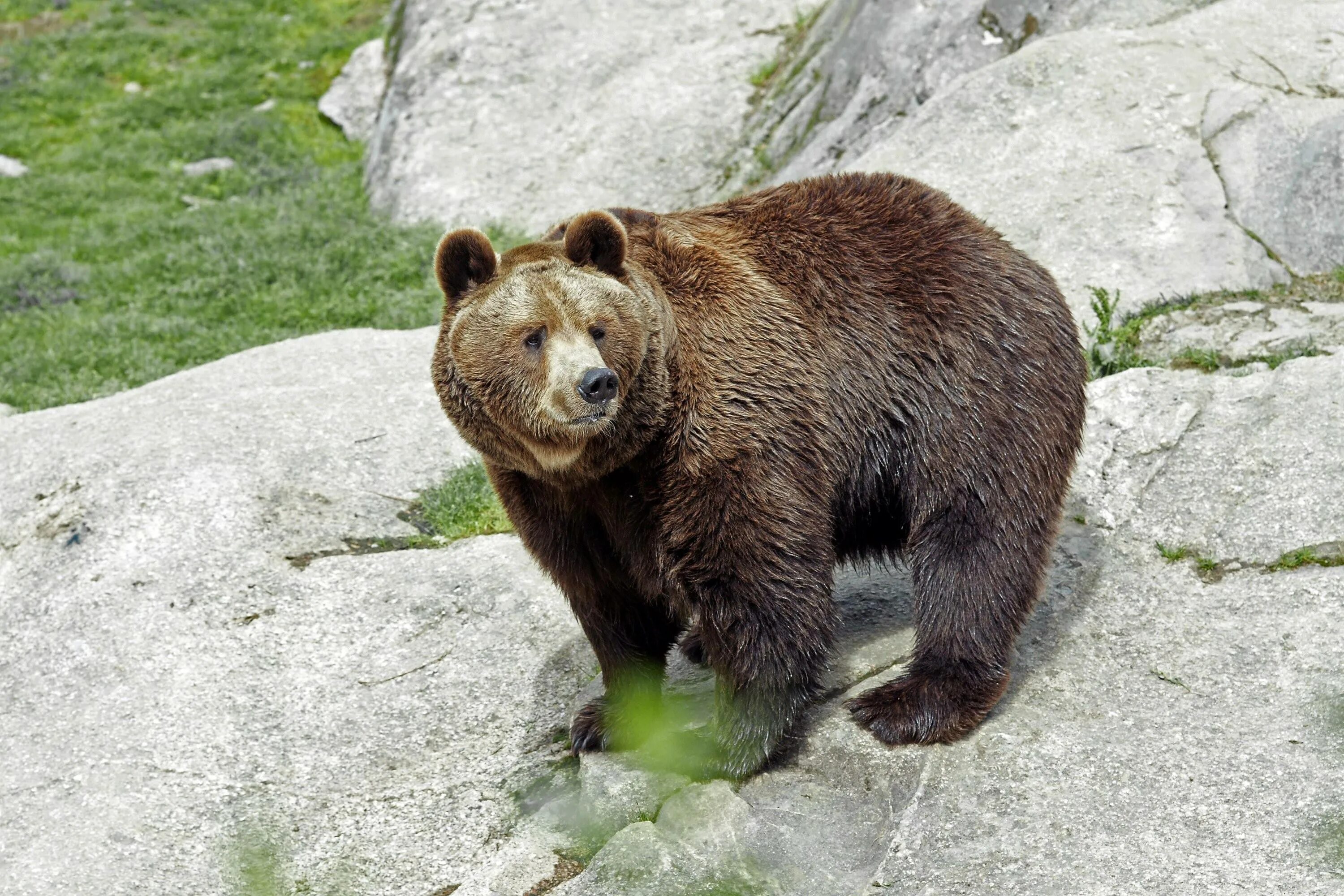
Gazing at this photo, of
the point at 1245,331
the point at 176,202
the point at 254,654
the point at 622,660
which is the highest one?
the point at 1245,331

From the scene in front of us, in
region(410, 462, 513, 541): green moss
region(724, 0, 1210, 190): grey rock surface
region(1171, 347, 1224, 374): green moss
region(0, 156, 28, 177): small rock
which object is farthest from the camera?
region(0, 156, 28, 177): small rock

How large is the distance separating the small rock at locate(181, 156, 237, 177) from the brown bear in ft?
36.0

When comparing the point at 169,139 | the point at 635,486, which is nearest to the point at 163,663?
the point at 635,486

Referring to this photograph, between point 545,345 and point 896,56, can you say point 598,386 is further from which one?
point 896,56

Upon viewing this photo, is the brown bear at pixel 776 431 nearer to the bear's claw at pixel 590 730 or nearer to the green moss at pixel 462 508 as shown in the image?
the bear's claw at pixel 590 730

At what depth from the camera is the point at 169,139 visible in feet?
51.0

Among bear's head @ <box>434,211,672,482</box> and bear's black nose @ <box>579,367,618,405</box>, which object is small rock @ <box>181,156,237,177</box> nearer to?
bear's head @ <box>434,211,672,482</box>

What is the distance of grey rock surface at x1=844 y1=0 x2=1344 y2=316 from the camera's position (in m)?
7.96

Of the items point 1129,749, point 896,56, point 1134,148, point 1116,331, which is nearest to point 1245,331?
point 1116,331

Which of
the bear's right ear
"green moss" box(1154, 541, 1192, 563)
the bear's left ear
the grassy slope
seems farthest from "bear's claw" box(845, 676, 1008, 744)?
the grassy slope

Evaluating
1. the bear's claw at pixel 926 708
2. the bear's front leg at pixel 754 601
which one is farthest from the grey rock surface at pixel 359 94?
the bear's claw at pixel 926 708

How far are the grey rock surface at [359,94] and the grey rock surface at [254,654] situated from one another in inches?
328

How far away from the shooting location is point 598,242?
179 inches

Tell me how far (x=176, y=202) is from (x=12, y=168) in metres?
2.46
